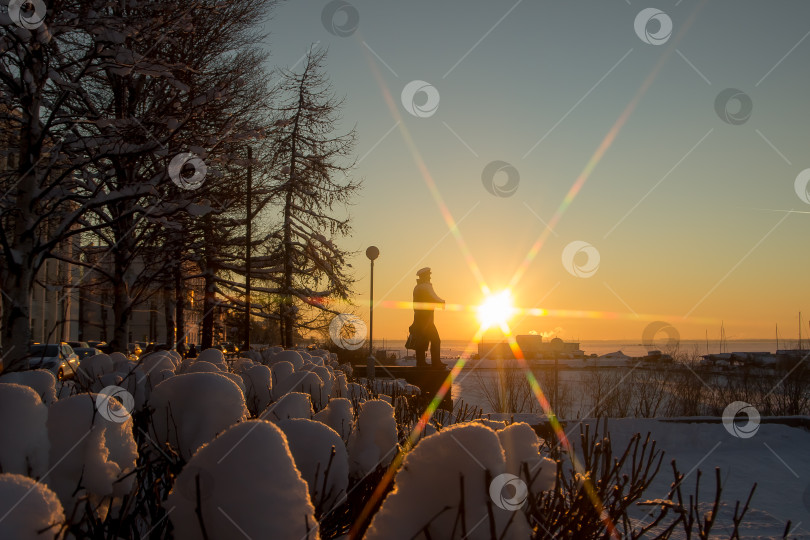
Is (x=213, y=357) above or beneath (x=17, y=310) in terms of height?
beneath

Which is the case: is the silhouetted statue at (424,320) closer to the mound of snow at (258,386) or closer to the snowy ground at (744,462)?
the snowy ground at (744,462)

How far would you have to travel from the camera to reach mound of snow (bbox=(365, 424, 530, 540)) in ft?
2.68

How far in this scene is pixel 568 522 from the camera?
4.38 ft

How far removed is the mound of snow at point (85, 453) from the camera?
3.54 feet

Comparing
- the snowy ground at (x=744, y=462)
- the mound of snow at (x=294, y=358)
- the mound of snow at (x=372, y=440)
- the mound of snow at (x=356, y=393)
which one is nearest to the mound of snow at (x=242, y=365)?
the mound of snow at (x=294, y=358)

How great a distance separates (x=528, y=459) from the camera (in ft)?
3.53

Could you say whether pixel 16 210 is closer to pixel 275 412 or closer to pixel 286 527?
pixel 275 412

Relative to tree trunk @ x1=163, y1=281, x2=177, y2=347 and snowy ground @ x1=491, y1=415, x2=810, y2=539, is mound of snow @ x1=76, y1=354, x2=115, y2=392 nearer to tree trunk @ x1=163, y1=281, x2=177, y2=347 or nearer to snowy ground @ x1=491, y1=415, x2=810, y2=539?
snowy ground @ x1=491, y1=415, x2=810, y2=539

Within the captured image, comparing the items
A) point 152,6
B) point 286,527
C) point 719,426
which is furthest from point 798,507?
point 152,6

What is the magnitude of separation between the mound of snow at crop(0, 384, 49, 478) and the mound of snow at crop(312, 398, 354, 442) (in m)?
0.79

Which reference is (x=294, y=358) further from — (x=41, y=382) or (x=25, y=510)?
(x=25, y=510)

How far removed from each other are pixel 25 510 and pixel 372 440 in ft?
3.13

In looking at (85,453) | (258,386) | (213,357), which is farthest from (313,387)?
(85,453)

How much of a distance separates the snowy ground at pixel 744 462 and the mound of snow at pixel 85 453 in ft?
17.9
